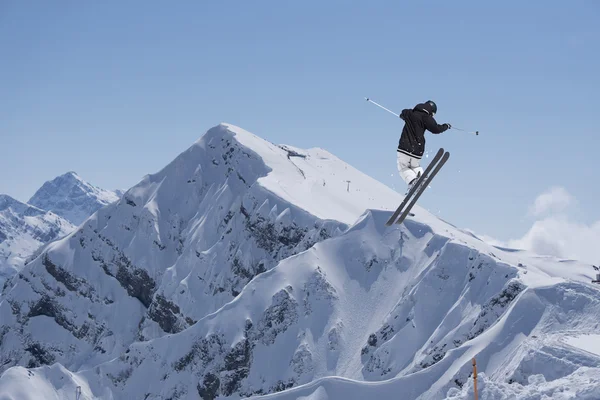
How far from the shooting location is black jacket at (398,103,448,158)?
32.0 m

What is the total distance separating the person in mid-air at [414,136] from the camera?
1262 inches

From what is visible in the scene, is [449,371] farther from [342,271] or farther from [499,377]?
[342,271]

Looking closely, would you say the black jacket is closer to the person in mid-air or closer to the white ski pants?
the person in mid-air

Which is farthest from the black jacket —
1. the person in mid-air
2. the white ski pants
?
the white ski pants

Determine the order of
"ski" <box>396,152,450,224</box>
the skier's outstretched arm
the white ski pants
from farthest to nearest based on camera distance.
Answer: "ski" <box>396,152,450,224</box> < the white ski pants < the skier's outstretched arm

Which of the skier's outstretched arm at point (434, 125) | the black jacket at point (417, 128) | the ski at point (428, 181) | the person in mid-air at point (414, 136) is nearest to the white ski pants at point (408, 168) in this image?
the person in mid-air at point (414, 136)

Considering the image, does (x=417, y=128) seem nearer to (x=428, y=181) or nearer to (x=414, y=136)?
(x=414, y=136)

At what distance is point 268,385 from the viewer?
176 meters

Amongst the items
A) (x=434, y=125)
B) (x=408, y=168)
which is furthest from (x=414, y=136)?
(x=408, y=168)

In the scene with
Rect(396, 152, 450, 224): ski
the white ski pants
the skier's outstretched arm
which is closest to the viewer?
the skier's outstretched arm

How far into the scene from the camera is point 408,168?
34281 mm

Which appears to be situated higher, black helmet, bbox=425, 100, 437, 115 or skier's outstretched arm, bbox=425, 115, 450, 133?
black helmet, bbox=425, 100, 437, 115

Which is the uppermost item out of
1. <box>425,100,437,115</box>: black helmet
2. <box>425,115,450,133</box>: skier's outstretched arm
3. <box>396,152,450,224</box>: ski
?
<box>425,100,437,115</box>: black helmet

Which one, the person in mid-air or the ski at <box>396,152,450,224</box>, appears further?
the ski at <box>396,152,450,224</box>
